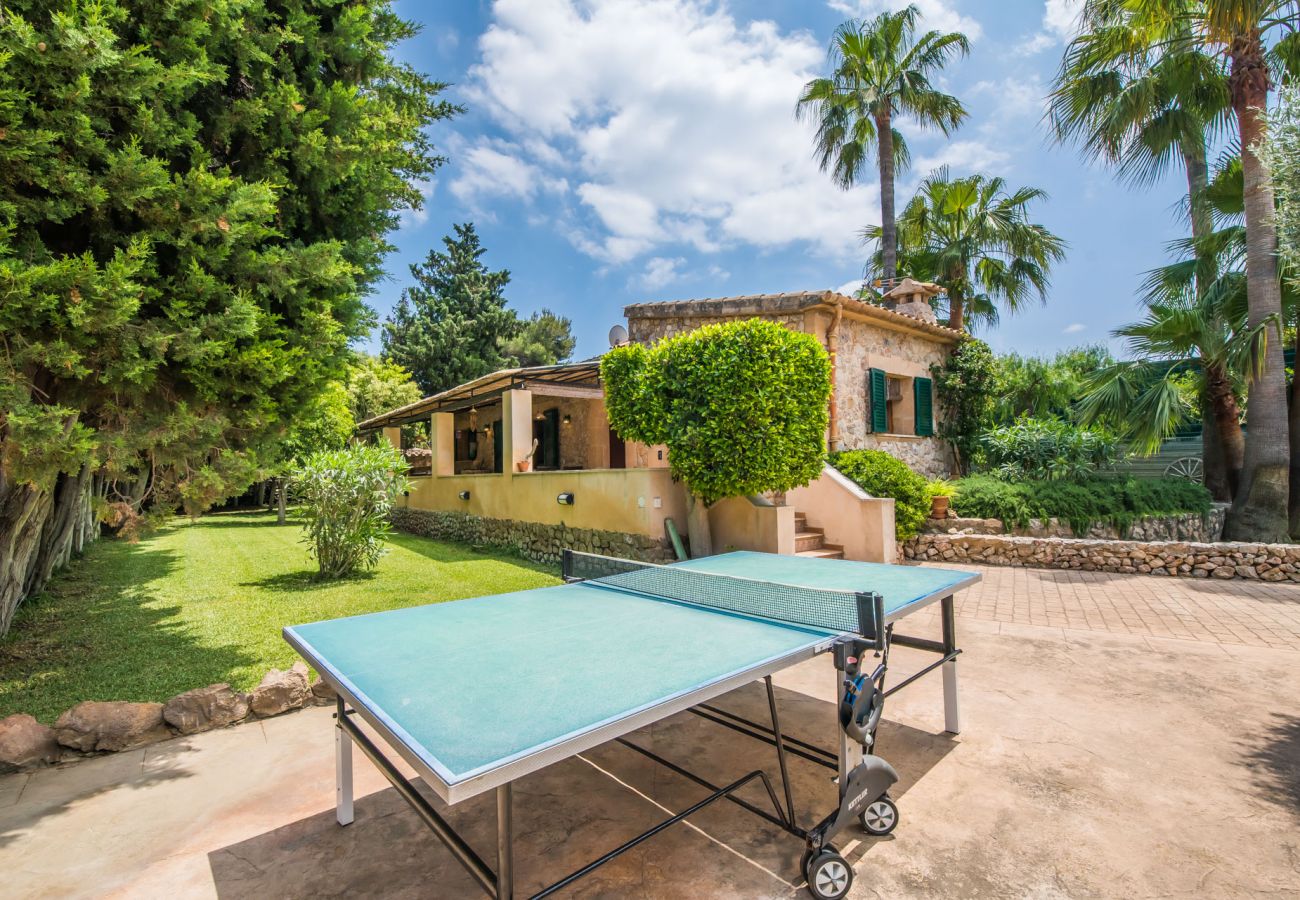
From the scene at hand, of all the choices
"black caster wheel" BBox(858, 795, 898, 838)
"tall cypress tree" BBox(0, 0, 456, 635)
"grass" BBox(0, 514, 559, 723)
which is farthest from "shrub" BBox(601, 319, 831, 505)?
"black caster wheel" BBox(858, 795, 898, 838)

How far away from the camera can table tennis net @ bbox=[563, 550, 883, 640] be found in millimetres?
2953

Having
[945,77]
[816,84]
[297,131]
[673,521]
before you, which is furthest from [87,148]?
[945,77]

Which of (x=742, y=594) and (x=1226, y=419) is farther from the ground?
(x=1226, y=419)

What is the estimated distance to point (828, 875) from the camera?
2.54 metres

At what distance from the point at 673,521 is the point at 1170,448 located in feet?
51.3

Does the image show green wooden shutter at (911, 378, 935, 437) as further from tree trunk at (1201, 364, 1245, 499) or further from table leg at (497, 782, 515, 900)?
table leg at (497, 782, 515, 900)

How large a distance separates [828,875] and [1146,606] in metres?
7.64

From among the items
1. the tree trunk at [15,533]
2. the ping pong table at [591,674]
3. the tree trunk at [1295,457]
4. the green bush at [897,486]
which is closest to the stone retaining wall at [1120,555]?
the green bush at [897,486]

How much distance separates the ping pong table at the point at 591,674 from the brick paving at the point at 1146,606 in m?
4.23

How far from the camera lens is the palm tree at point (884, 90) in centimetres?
1833

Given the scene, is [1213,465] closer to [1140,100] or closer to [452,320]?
[1140,100]

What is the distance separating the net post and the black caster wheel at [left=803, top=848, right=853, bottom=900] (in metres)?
0.91

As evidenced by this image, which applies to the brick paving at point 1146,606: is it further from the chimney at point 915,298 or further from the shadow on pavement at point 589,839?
the chimney at point 915,298

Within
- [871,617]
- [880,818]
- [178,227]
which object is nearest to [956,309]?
[871,617]
